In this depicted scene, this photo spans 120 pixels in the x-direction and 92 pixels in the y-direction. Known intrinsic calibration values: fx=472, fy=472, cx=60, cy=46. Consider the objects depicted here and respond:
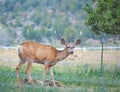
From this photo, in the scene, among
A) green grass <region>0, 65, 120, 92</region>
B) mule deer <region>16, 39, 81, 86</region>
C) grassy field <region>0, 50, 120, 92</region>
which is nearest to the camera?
green grass <region>0, 65, 120, 92</region>

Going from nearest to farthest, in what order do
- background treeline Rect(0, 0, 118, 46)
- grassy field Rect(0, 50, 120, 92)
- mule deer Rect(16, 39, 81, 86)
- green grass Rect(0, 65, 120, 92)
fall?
green grass Rect(0, 65, 120, 92) < grassy field Rect(0, 50, 120, 92) < mule deer Rect(16, 39, 81, 86) < background treeline Rect(0, 0, 118, 46)

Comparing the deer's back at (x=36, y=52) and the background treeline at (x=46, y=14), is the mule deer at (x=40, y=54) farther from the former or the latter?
the background treeline at (x=46, y=14)

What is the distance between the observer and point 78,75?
16.2 meters

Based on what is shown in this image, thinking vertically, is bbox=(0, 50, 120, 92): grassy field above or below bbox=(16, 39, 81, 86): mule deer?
below

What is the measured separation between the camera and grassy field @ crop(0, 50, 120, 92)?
12328 mm

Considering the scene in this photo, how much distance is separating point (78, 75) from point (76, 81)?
1.89 m

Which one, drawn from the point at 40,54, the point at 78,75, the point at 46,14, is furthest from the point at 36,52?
the point at 46,14

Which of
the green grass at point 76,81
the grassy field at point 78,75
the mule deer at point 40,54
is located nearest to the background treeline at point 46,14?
the grassy field at point 78,75

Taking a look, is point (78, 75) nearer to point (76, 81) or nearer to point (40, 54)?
point (40, 54)

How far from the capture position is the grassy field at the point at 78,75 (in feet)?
40.4

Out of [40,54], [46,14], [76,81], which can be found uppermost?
[46,14]

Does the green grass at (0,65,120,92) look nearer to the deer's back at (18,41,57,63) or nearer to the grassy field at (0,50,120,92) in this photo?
the grassy field at (0,50,120,92)

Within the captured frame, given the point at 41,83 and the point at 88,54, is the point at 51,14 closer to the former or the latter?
the point at 88,54

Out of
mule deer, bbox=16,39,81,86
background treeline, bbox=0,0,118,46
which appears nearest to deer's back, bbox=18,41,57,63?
mule deer, bbox=16,39,81,86
